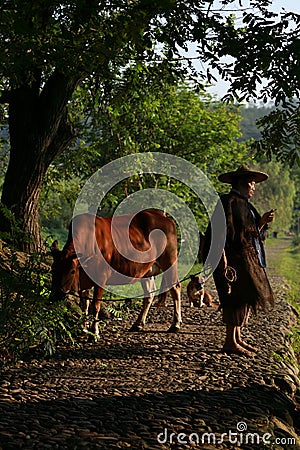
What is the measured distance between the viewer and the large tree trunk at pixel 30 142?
36.4 feet

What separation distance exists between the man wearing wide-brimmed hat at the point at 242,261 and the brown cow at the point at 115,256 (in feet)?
5.80

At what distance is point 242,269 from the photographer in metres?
8.39

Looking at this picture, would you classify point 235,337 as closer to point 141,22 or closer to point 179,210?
point 141,22

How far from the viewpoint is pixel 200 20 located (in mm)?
7844

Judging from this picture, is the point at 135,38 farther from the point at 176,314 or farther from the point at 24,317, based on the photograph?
the point at 176,314

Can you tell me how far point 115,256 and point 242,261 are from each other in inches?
83.1

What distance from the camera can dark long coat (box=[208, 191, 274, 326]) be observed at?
8320mm

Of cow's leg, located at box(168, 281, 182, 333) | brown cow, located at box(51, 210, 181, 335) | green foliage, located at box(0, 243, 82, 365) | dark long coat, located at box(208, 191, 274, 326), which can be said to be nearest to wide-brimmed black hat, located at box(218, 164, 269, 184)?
dark long coat, located at box(208, 191, 274, 326)

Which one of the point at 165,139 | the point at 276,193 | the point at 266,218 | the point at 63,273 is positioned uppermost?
the point at 276,193

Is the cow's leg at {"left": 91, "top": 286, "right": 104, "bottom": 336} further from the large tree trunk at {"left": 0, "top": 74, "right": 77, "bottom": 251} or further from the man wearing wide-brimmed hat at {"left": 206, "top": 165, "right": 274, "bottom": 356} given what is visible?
the large tree trunk at {"left": 0, "top": 74, "right": 77, "bottom": 251}

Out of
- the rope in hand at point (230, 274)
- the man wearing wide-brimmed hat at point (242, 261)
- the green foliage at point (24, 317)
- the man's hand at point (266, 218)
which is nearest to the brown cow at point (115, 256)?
the green foliage at point (24, 317)

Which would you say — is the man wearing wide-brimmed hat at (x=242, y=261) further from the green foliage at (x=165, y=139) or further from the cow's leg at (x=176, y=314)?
the green foliage at (x=165, y=139)

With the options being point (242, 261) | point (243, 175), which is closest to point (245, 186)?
point (243, 175)

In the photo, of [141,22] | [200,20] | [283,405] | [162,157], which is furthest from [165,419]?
[162,157]
